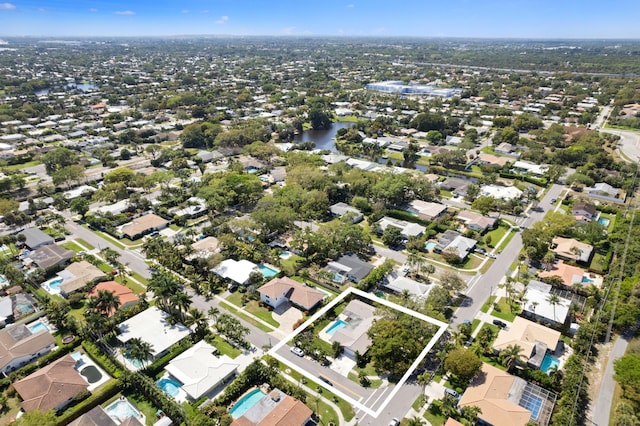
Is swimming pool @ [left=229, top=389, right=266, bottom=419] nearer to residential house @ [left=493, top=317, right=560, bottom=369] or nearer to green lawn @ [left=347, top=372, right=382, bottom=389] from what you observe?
green lawn @ [left=347, top=372, right=382, bottom=389]

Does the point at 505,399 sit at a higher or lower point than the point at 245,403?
higher

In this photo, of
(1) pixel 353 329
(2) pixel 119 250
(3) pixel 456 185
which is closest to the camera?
(1) pixel 353 329

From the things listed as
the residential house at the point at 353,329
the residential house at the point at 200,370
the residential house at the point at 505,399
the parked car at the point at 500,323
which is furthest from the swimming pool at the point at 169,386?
the parked car at the point at 500,323

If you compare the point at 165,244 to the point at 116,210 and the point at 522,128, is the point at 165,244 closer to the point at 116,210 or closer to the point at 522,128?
the point at 116,210

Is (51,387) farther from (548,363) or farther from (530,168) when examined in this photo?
(530,168)

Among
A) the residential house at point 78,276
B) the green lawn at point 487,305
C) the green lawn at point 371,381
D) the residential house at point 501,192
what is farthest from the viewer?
the residential house at point 501,192

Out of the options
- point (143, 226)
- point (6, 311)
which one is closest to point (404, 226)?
point (143, 226)

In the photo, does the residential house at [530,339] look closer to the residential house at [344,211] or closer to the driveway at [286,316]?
the driveway at [286,316]
